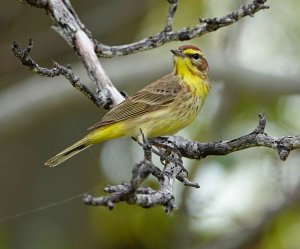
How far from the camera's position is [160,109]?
5.60m

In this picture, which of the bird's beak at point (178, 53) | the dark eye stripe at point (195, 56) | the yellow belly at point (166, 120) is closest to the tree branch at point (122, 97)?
the yellow belly at point (166, 120)

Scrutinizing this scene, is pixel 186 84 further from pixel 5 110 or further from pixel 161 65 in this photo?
pixel 5 110

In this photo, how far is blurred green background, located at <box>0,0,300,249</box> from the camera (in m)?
7.20

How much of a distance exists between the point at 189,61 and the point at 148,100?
47 cm

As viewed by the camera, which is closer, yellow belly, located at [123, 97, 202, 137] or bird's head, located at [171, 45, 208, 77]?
yellow belly, located at [123, 97, 202, 137]

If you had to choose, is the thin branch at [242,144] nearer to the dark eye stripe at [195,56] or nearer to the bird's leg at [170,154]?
the bird's leg at [170,154]

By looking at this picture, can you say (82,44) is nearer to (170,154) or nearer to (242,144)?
(170,154)

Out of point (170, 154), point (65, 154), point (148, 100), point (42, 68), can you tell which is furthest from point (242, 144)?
point (148, 100)

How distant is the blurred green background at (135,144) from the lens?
23.6 feet

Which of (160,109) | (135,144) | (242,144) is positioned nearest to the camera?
(242,144)

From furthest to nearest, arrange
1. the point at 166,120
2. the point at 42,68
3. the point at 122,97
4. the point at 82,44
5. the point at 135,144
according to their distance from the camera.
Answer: the point at 135,144 < the point at 166,120 < the point at 122,97 < the point at 82,44 < the point at 42,68

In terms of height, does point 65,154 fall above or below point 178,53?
below

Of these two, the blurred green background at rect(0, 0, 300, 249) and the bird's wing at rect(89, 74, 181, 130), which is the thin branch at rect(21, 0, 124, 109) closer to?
the bird's wing at rect(89, 74, 181, 130)

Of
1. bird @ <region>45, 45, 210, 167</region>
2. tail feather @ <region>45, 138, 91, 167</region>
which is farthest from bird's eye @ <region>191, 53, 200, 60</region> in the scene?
tail feather @ <region>45, 138, 91, 167</region>
